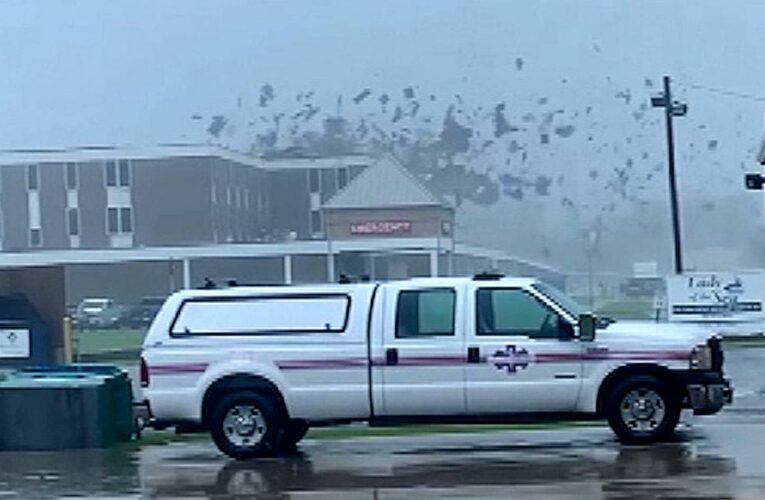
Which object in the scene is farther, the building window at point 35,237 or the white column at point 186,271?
the building window at point 35,237

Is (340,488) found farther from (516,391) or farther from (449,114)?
(449,114)

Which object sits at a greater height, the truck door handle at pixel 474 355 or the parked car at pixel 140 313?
the parked car at pixel 140 313

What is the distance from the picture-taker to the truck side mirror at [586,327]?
54.3 ft

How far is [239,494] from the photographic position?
14453 millimetres

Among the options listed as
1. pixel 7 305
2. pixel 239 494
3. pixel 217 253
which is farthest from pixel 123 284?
pixel 239 494

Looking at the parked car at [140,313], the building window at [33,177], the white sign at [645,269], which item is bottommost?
the parked car at [140,313]

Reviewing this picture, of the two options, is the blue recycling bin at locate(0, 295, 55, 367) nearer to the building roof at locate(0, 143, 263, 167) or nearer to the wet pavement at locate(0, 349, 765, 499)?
the wet pavement at locate(0, 349, 765, 499)

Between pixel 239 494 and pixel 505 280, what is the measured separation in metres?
4.10

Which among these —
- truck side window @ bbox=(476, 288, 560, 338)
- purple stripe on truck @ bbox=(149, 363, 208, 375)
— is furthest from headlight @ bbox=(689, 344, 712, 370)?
purple stripe on truck @ bbox=(149, 363, 208, 375)

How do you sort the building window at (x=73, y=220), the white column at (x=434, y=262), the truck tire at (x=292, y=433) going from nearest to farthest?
the truck tire at (x=292, y=433) < the white column at (x=434, y=262) < the building window at (x=73, y=220)

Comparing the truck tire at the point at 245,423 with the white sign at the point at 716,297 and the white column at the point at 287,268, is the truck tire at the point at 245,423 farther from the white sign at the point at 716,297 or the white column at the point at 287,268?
the white column at the point at 287,268

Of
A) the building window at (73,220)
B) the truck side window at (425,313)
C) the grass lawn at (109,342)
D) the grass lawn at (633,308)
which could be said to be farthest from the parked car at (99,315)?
the truck side window at (425,313)

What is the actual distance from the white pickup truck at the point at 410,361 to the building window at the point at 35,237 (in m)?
43.3

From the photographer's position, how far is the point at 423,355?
16.8 m
